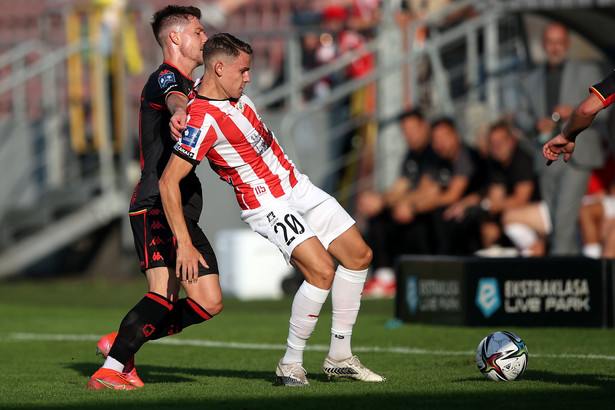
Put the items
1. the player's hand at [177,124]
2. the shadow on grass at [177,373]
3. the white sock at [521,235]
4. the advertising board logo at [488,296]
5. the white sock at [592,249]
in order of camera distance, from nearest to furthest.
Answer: the player's hand at [177,124] → the shadow on grass at [177,373] → the advertising board logo at [488,296] → the white sock at [592,249] → the white sock at [521,235]

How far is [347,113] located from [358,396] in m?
11.1

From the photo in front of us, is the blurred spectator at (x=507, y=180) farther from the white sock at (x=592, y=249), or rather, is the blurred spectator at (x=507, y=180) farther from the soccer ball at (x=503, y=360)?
the soccer ball at (x=503, y=360)

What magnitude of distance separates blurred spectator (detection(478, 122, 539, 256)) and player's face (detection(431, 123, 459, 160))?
2.03ft

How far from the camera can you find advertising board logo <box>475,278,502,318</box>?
31.0 feet

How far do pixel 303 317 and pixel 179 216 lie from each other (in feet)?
3.09

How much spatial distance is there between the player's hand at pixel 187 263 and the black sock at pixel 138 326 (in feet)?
1.53

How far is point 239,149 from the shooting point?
641 centimetres

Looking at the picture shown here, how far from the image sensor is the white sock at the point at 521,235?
41.7ft

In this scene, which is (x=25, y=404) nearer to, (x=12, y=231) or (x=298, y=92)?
(x=298, y=92)

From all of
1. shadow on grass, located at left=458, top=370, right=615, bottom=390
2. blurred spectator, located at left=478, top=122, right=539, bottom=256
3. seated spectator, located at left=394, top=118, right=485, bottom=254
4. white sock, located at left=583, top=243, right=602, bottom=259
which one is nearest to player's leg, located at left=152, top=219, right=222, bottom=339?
shadow on grass, located at left=458, top=370, right=615, bottom=390

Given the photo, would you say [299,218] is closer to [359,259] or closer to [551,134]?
[359,259]

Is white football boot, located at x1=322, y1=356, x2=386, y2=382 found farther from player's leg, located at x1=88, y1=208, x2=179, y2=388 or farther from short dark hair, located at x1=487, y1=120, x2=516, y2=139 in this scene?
short dark hair, located at x1=487, y1=120, x2=516, y2=139

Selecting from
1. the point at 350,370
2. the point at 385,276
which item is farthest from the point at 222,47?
the point at 385,276

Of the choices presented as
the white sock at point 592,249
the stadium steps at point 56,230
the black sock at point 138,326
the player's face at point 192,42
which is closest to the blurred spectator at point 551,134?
the white sock at point 592,249
